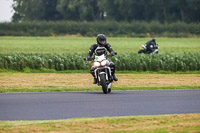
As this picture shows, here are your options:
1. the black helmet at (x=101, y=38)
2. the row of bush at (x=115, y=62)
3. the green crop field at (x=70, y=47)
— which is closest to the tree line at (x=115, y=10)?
the green crop field at (x=70, y=47)

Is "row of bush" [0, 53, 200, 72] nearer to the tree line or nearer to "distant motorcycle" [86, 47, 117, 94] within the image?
"distant motorcycle" [86, 47, 117, 94]

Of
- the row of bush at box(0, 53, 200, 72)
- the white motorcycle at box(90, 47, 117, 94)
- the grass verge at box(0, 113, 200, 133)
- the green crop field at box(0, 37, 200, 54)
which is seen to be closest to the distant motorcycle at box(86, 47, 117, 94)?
the white motorcycle at box(90, 47, 117, 94)

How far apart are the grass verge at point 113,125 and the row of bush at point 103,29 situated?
68.5m

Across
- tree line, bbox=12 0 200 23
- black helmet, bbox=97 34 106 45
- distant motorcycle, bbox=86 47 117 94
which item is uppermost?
tree line, bbox=12 0 200 23

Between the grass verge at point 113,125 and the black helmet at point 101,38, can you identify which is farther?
the black helmet at point 101,38

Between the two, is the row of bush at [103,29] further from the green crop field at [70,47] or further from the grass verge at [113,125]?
the grass verge at [113,125]

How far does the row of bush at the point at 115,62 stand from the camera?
30.5 metres

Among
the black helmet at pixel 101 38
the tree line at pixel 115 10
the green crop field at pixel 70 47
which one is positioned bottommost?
the green crop field at pixel 70 47

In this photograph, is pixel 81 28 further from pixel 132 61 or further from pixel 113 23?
pixel 132 61

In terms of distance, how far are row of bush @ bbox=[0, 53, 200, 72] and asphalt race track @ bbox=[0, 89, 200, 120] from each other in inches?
465

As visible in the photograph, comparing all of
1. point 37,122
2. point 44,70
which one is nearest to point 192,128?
point 37,122

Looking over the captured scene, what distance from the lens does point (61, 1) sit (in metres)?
114

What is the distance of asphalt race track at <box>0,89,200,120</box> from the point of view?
529 inches

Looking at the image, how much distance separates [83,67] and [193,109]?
16.7 meters
